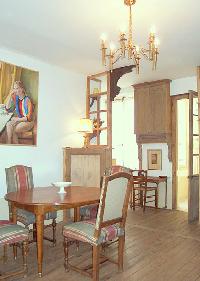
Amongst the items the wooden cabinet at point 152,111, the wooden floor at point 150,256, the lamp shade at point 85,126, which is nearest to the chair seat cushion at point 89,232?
the wooden floor at point 150,256

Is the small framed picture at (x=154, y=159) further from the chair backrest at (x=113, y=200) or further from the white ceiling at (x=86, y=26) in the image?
the chair backrest at (x=113, y=200)

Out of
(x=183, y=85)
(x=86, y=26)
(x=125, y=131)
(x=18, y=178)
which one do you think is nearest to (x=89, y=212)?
(x=18, y=178)

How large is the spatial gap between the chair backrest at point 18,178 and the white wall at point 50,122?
0.55m

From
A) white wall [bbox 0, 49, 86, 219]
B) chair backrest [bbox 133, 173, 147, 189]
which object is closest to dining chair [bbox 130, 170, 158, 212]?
chair backrest [bbox 133, 173, 147, 189]

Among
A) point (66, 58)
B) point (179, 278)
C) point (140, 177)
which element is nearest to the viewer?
point (179, 278)

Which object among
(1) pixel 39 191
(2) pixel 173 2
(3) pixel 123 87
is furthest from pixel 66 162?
(2) pixel 173 2

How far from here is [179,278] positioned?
296 centimetres

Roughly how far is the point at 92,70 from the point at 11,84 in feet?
5.65

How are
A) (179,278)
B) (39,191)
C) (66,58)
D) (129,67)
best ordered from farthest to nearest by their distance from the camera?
1. (129,67)
2. (66,58)
3. (39,191)
4. (179,278)

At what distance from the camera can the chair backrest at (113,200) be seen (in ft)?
9.24

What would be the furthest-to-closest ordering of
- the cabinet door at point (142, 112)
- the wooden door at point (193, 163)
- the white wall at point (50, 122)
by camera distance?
the cabinet door at point (142, 112) < the wooden door at point (193, 163) < the white wall at point (50, 122)

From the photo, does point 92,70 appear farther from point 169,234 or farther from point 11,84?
point 169,234

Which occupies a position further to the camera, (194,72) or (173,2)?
(194,72)

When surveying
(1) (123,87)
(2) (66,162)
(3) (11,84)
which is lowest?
(2) (66,162)
